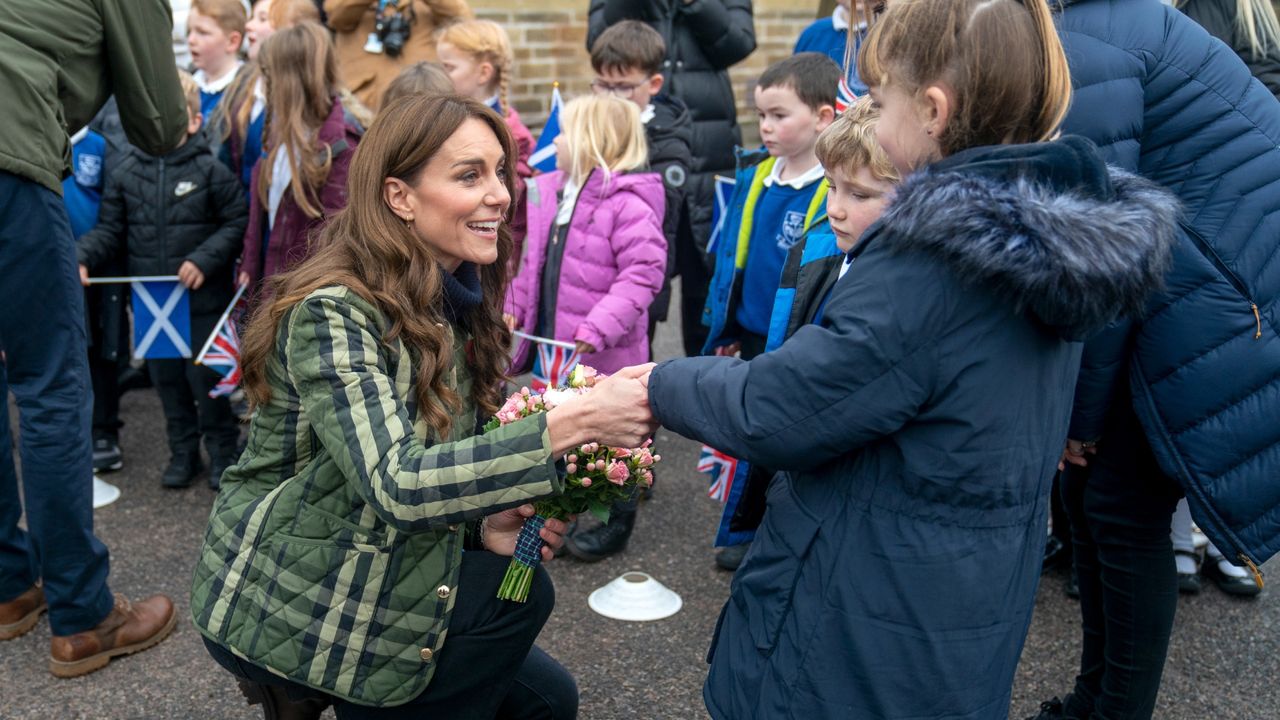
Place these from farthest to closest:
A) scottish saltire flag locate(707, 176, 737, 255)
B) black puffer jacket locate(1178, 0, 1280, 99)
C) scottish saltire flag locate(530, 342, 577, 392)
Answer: scottish saltire flag locate(707, 176, 737, 255) → scottish saltire flag locate(530, 342, 577, 392) → black puffer jacket locate(1178, 0, 1280, 99)

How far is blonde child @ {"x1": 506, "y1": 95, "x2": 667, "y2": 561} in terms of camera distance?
15.0 feet

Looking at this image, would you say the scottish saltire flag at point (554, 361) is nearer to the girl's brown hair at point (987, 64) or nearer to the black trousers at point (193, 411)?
the black trousers at point (193, 411)

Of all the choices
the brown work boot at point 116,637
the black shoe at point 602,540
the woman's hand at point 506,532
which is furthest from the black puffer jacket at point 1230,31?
the brown work boot at point 116,637

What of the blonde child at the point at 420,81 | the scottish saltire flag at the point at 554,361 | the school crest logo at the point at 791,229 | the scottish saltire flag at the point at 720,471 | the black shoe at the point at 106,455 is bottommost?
the black shoe at the point at 106,455

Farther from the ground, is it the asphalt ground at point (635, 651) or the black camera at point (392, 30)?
the black camera at point (392, 30)

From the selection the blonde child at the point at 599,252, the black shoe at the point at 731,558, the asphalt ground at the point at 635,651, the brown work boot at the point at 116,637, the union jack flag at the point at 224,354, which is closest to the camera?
the asphalt ground at the point at 635,651

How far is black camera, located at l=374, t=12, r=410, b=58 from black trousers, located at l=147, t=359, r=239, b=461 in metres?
2.27

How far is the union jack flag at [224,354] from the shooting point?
498cm

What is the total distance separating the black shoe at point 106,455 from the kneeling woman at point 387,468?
3358mm

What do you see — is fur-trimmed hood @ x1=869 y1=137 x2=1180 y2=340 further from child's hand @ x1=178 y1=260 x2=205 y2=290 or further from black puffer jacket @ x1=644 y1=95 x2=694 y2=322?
child's hand @ x1=178 y1=260 x2=205 y2=290

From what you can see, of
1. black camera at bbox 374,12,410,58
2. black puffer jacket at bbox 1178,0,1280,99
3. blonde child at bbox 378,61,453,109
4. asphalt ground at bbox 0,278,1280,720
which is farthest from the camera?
black camera at bbox 374,12,410,58

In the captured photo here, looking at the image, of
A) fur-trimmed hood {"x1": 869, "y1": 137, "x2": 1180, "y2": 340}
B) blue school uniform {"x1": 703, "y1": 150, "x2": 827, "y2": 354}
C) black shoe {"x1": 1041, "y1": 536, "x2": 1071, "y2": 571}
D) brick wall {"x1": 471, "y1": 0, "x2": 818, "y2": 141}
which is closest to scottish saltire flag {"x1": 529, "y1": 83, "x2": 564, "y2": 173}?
blue school uniform {"x1": 703, "y1": 150, "x2": 827, "y2": 354}

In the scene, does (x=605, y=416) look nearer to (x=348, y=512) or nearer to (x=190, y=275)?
(x=348, y=512)

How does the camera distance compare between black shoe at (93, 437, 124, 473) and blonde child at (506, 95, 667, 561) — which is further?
black shoe at (93, 437, 124, 473)
